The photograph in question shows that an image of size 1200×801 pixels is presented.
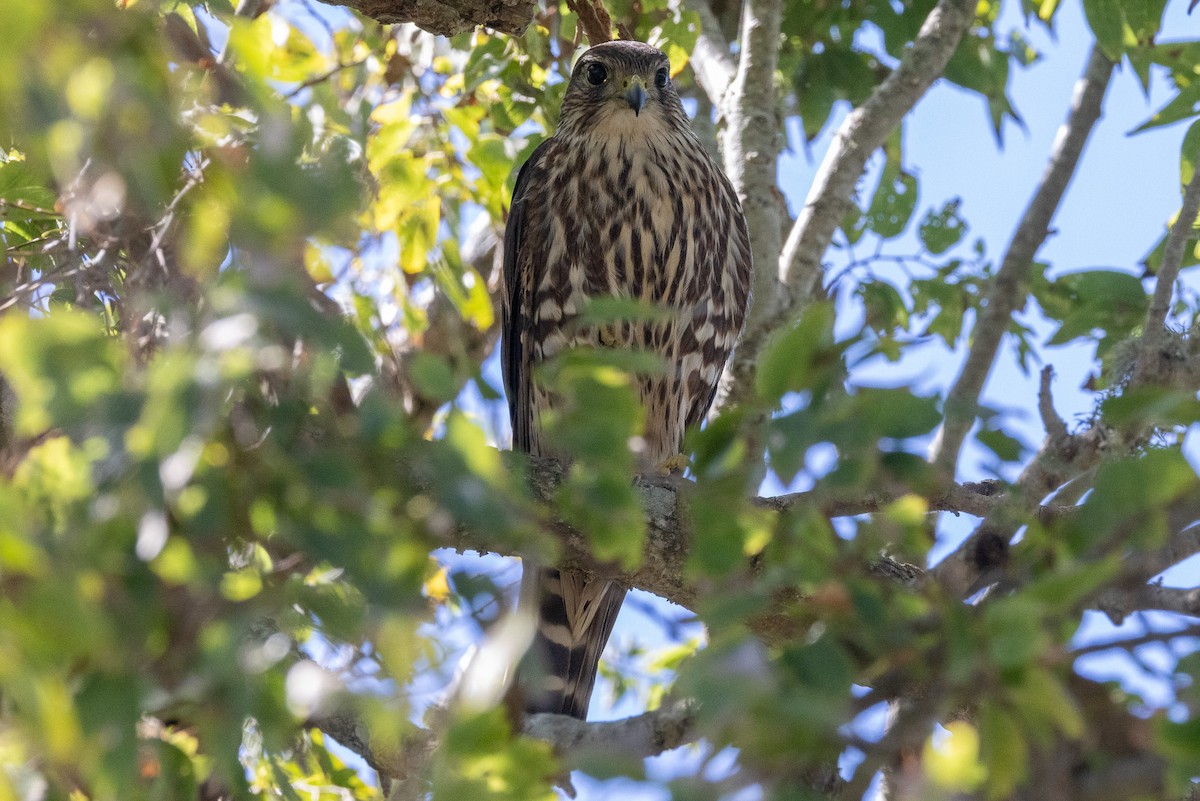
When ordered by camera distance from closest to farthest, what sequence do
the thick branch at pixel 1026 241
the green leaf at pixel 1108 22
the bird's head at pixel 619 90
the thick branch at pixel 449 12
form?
the thick branch at pixel 449 12, the green leaf at pixel 1108 22, the bird's head at pixel 619 90, the thick branch at pixel 1026 241

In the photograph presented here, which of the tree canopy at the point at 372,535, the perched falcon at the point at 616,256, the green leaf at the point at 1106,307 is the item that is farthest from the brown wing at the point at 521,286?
the tree canopy at the point at 372,535

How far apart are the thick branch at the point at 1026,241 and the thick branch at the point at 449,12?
1.69 meters

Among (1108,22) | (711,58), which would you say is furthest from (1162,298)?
(711,58)

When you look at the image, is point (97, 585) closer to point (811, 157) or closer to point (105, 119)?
point (105, 119)

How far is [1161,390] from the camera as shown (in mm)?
1109

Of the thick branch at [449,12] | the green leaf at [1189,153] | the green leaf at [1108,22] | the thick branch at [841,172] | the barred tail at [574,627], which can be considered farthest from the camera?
the thick branch at [841,172]

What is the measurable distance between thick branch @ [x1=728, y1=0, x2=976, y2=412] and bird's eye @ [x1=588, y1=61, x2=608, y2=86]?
2.46 feet

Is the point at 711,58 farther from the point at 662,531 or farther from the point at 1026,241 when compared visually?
the point at 662,531

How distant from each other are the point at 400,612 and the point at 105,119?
18.4 inches

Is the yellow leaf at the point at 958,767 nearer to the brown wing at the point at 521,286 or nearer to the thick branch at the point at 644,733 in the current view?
the thick branch at the point at 644,733

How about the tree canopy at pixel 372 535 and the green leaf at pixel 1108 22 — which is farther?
the green leaf at pixel 1108 22

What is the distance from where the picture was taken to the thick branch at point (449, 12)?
276cm

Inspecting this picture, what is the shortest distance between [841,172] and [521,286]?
1056 millimetres

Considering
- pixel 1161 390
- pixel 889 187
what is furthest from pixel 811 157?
pixel 1161 390
